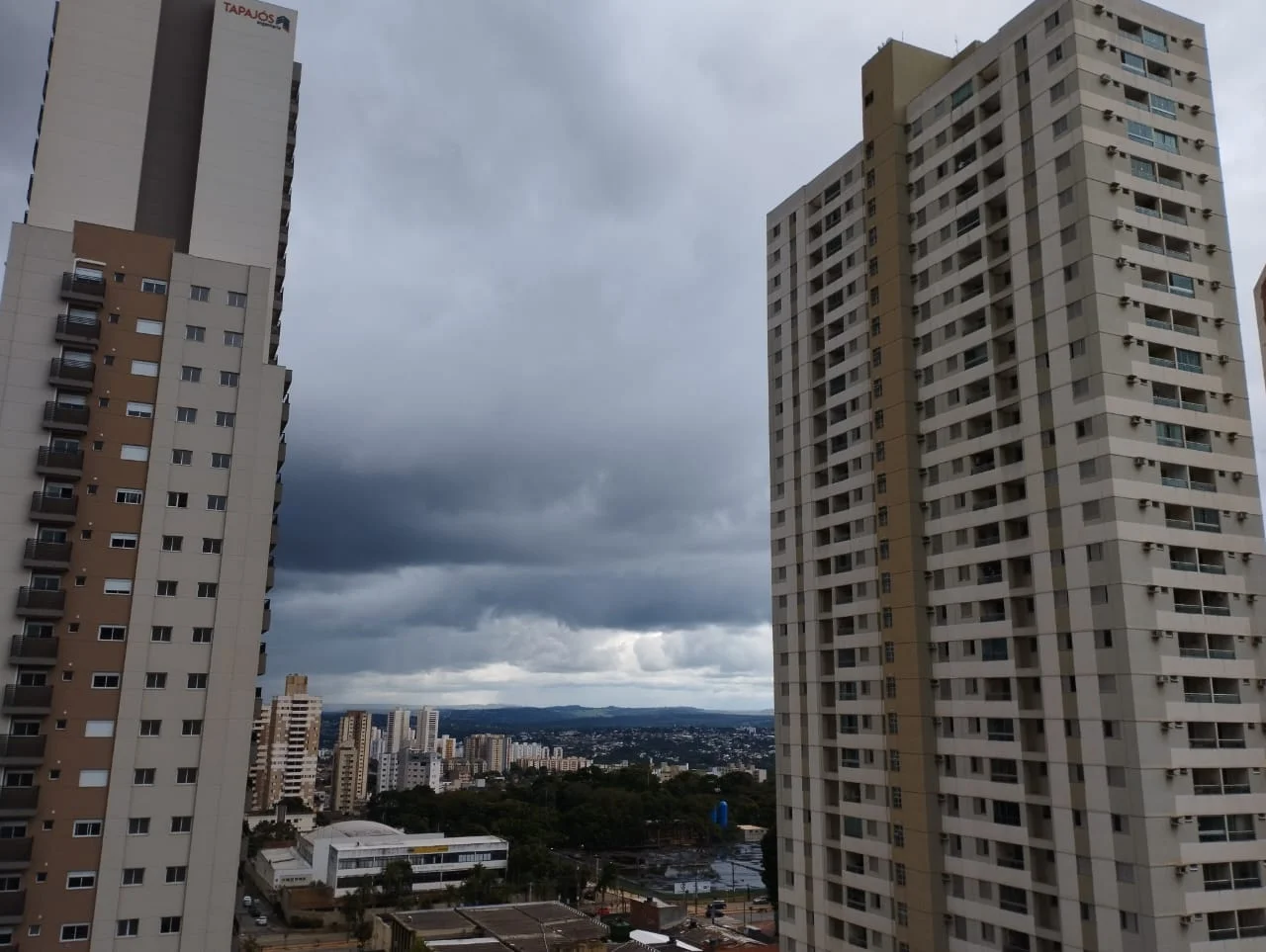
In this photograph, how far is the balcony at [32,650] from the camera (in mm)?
41638

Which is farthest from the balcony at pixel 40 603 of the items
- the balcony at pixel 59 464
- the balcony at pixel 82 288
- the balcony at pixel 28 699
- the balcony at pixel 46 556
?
the balcony at pixel 82 288

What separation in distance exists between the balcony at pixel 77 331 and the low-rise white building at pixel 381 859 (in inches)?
3518

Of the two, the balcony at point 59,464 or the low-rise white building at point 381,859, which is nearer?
the balcony at point 59,464

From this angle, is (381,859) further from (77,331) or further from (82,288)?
(82,288)

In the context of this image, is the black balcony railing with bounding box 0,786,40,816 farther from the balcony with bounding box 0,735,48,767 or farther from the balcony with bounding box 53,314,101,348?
the balcony with bounding box 53,314,101,348

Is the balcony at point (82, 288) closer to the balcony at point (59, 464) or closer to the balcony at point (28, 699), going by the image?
the balcony at point (59, 464)

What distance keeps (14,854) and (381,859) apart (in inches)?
3455

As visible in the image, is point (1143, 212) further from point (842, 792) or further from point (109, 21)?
point (109, 21)

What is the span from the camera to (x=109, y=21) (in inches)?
2029

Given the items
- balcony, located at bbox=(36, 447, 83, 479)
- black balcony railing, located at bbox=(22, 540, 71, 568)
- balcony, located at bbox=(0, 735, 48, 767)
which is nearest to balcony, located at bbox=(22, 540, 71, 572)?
black balcony railing, located at bbox=(22, 540, 71, 568)

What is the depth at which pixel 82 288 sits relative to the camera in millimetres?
45281

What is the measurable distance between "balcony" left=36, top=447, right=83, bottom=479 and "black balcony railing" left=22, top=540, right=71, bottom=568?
320cm

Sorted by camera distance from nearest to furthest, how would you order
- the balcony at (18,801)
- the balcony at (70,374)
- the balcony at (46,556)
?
1. the balcony at (18,801)
2. the balcony at (46,556)
3. the balcony at (70,374)

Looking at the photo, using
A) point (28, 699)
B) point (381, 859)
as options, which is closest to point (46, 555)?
point (28, 699)
